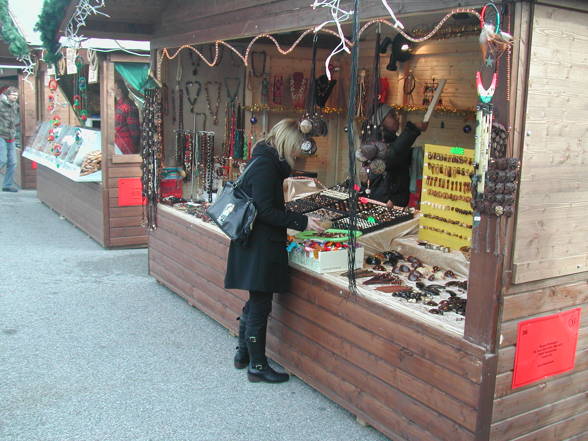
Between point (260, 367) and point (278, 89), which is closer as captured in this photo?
point (260, 367)

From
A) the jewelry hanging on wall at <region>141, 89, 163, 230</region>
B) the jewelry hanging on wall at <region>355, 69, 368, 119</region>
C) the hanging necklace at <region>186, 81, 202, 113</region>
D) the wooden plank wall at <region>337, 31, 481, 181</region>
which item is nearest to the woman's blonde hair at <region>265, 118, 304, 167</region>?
the jewelry hanging on wall at <region>141, 89, 163, 230</region>

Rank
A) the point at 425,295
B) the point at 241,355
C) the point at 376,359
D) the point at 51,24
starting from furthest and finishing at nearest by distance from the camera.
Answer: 1. the point at 51,24
2. the point at 241,355
3. the point at 425,295
4. the point at 376,359

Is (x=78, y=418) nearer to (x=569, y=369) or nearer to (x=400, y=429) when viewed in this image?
(x=400, y=429)

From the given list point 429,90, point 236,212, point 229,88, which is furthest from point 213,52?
point 236,212

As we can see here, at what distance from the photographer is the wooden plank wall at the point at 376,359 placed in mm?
2936

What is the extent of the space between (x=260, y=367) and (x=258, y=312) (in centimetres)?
40

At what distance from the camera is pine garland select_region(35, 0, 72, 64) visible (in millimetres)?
6109

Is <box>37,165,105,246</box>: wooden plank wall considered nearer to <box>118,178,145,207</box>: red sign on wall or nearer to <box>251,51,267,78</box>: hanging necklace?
<box>118,178,145,207</box>: red sign on wall

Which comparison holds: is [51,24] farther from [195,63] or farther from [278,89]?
[278,89]

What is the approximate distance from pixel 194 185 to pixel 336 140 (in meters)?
2.02

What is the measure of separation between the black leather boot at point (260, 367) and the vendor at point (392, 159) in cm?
157

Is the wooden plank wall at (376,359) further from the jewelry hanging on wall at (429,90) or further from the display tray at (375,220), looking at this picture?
the jewelry hanging on wall at (429,90)

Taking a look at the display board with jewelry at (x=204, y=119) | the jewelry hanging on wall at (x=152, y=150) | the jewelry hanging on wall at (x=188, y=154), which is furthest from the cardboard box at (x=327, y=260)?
the jewelry hanging on wall at (x=188, y=154)

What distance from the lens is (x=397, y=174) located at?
555cm
